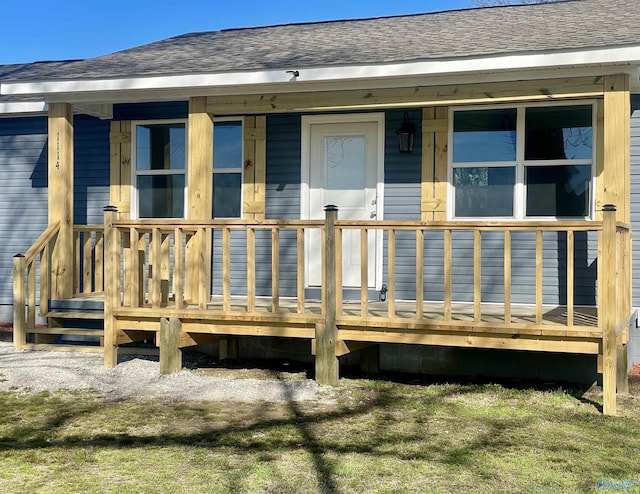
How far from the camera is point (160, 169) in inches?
356

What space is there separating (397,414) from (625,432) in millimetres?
1609

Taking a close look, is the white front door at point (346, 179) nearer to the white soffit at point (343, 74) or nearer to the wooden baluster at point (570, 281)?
the white soffit at point (343, 74)

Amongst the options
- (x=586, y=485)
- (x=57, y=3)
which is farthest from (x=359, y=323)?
(x=57, y=3)

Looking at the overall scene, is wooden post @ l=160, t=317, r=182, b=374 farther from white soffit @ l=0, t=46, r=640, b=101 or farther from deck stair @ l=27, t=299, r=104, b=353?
white soffit @ l=0, t=46, r=640, b=101

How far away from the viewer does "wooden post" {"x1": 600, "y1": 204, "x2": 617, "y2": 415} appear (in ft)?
18.0

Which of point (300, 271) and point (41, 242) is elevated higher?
point (41, 242)

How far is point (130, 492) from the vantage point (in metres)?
3.72

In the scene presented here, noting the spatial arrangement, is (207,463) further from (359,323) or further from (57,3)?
(57,3)

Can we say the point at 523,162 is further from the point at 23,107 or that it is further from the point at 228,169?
the point at 23,107

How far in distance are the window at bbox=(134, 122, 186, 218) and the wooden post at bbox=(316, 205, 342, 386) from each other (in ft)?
10.7

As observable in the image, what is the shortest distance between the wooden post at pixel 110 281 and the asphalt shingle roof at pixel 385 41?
1.73 metres

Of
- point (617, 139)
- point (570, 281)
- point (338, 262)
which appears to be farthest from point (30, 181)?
point (617, 139)

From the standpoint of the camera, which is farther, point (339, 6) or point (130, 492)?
point (339, 6)

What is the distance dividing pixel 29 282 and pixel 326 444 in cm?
471
